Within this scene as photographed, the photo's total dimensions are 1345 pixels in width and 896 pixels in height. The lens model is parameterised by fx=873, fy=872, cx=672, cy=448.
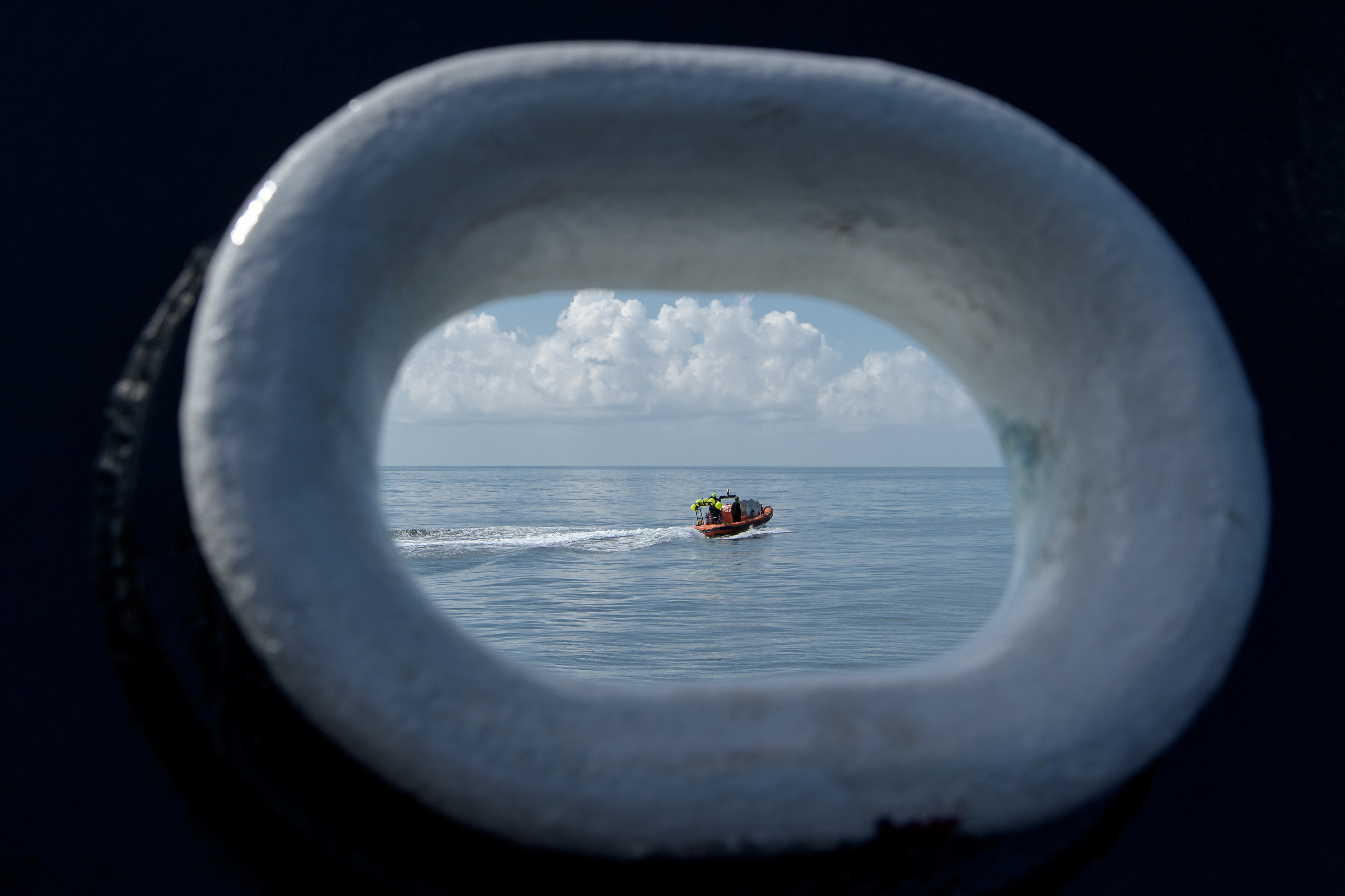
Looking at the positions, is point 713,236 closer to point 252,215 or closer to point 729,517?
point 252,215

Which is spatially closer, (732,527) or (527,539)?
(732,527)

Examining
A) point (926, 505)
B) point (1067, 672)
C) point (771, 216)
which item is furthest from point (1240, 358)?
point (926, 505)

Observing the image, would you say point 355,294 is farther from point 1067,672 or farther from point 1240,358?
point 1240,358

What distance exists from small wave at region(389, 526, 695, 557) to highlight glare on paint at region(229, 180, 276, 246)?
21.2 metres

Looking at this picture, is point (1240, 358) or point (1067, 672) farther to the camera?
point (1240, 358)

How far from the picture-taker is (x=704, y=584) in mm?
17469

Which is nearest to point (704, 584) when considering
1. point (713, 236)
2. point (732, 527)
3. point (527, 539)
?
point (732, 527)

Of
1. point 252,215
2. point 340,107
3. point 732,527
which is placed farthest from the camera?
point 732,527

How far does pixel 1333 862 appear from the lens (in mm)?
1388

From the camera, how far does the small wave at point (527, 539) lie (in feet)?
75.8

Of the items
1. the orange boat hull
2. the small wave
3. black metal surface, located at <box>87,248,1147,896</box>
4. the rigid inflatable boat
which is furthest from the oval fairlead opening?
the orange boat hull

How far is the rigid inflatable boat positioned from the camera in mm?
24459

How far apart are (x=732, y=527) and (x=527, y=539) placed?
611cm

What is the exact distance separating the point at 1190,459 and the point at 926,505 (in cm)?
4572
